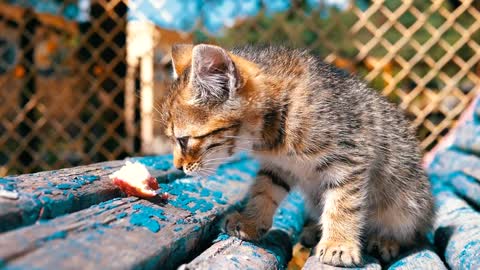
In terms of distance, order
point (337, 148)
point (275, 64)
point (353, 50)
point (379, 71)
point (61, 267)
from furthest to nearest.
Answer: point (353, 50) < point (379, 71) < point (275, 64) < point (337, 148) < point (61, 267)

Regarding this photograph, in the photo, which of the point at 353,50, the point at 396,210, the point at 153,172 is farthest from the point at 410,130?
the point at 353,50

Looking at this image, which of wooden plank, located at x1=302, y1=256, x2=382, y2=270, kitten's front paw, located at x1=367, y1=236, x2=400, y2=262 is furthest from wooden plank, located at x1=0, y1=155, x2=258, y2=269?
kitten's front paw, located at x1=367, y1=236, x2=400, y2=262

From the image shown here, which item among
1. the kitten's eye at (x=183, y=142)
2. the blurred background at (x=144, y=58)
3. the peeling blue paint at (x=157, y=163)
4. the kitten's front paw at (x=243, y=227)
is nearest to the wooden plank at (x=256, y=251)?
the kitten's front paw at (x=243, y=227)

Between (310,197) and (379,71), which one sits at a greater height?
(379,71)

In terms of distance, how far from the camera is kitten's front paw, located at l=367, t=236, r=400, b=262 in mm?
1273

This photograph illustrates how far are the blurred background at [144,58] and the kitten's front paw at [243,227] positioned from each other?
1.49m

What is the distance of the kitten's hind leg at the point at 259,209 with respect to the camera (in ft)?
3.96

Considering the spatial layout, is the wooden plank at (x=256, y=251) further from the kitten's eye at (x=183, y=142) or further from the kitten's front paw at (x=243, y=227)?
the kitten's eye at (x=183, y=142)

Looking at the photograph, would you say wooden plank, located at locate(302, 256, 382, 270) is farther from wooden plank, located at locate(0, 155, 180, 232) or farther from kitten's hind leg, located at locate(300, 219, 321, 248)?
wooden plank, located at locate(0, 155, 180, 232)

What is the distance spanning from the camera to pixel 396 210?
1.35m

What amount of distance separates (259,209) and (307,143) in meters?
0.25

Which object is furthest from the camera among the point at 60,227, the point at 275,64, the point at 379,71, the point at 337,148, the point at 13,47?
the point at 13,47

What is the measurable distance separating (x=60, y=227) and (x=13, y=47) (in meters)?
3.50

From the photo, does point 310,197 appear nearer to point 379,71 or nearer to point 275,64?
point 275,64
